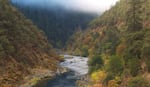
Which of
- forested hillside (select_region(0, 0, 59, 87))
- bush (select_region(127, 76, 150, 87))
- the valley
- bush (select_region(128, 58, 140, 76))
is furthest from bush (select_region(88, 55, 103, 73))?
bush (select_region(127, 76, 150, 87))

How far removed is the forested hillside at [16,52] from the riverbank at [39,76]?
191 cm

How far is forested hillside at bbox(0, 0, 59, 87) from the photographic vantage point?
347ft

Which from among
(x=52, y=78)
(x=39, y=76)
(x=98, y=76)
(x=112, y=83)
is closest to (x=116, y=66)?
(x=112, y=83)

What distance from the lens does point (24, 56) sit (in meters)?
128

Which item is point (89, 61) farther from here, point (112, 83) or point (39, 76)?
point (112, 83)

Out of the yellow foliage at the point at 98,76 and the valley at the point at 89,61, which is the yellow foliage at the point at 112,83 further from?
the yellow foliage at the point at 98,76

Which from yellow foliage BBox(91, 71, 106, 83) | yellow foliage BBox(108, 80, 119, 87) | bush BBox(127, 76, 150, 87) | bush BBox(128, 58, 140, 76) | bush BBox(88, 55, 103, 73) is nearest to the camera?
bush BBox(127, 76, 150, 87)

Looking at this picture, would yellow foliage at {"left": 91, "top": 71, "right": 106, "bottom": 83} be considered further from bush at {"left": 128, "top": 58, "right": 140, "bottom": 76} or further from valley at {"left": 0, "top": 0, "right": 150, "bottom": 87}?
bush at {"left": 128, "top": 58, "right": 140, "bottom": 76}

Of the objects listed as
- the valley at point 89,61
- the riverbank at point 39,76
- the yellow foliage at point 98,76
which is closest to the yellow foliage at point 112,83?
the valley at point 89,61

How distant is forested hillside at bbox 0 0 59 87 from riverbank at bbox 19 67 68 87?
6.26 ft

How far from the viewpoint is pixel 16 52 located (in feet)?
411

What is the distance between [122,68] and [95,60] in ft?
114

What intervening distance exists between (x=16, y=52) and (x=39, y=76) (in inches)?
590

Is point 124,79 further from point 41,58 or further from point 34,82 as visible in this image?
point 41,58
